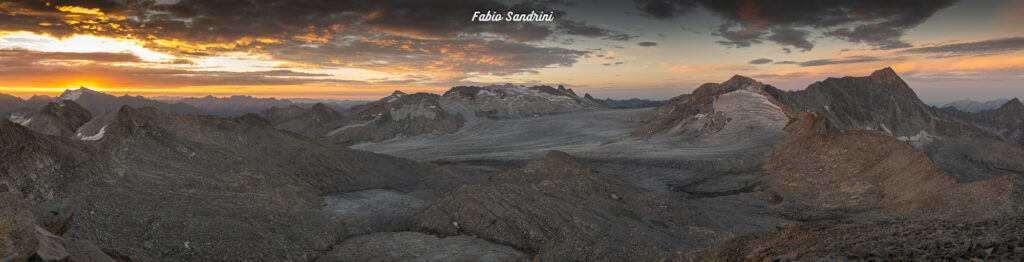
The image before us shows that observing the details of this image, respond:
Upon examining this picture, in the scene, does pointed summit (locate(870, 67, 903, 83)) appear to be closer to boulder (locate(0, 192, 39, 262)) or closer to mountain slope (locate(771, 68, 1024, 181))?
mountain slope (locate(771, 68, 1024, 181))

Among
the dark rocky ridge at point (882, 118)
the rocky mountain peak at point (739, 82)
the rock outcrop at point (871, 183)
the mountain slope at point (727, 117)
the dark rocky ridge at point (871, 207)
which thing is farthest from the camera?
the rocky mountain peak at point (739, 82)

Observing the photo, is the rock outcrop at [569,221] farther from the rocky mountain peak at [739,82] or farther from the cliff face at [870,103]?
the cliff face at [870,103]

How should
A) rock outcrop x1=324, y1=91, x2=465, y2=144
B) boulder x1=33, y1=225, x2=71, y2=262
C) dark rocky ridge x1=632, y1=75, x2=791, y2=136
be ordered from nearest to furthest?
1. boulder x1=33, y1=225, x2=71, y2=262
2. dark rocky ridge x1=632, y1=75, x2=791, y2=136
3. rock outcrop x1=324, y1=91, x2=465, y2=144

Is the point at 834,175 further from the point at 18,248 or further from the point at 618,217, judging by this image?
the point at 18,248

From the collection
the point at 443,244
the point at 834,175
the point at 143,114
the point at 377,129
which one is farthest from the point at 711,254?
the point at 377,129

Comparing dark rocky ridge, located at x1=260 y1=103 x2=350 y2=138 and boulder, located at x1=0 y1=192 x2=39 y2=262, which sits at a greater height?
boulder, located at x1=0 y1=192 x2=39 y2=262

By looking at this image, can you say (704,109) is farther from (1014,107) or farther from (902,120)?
(1014,107)

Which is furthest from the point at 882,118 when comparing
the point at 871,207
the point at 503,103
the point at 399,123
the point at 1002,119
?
the point at 399,123

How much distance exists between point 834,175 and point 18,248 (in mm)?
48223

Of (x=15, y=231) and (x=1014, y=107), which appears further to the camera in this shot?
(x=1014, y=107)

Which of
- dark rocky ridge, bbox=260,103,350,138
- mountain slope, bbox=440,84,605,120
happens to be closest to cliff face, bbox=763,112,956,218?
mountain slope, bbox=440,84,605,120

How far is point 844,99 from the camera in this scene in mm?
103812

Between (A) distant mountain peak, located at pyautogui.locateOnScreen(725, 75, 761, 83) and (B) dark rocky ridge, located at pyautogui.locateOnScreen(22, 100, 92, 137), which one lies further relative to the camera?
(A) distant mountain peak, located at pyautogui.locateOnScreen(725, 75, 761, 83)

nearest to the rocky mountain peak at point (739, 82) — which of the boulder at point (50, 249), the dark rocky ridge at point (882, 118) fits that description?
the dark rocky ridge at point (882, 118)
